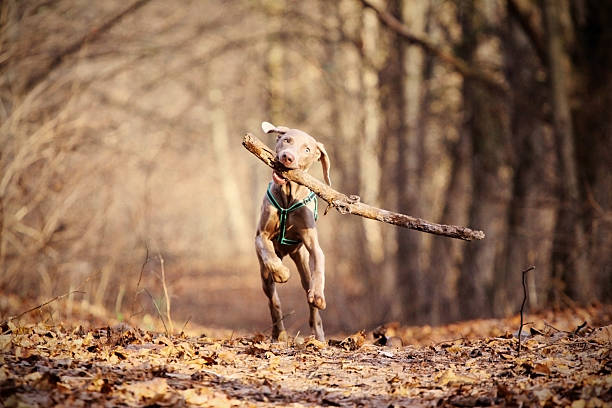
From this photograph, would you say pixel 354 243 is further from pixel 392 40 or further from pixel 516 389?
pixel 516 389

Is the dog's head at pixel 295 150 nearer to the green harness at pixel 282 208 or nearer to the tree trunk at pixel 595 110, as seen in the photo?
the green harness at pixel 282 208

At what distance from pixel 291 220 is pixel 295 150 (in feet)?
2.22

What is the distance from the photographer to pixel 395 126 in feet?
48.7

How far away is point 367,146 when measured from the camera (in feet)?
50.1

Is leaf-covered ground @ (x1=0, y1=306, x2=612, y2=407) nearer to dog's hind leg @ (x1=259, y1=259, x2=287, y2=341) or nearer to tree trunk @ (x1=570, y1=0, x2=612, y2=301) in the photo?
dog's hind leg @ (x1=259, y1=259, x2=287, y2=341)

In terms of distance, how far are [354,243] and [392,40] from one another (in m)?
4.60

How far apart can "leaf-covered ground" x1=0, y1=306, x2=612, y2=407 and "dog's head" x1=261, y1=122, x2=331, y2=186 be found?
59.5 inches

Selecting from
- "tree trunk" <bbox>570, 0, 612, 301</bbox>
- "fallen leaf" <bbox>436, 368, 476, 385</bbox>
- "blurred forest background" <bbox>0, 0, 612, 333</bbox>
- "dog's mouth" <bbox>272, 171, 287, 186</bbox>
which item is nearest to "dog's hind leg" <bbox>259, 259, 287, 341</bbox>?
"dog's mouth" <bbox>272, 171, 287, 186</bbox>

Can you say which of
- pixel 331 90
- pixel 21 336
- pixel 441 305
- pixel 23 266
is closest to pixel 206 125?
pixel 331 90

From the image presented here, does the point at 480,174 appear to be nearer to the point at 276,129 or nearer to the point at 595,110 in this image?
the point at 595,110

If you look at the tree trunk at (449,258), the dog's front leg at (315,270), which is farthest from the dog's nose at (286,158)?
the tree trunk at (449,258)

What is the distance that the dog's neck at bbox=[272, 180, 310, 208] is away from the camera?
6.03 m

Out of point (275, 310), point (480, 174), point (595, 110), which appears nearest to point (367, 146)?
point (480, 174)

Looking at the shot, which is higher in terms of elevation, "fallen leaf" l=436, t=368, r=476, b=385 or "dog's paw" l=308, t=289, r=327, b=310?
"dog's paw" l=308, t=289, r=327, b=310
